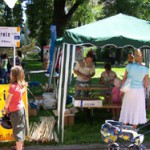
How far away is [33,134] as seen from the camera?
6699 millimetres

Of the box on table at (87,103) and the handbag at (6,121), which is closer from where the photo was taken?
the handbag at (6,121)

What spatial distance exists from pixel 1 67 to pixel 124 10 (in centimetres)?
2478

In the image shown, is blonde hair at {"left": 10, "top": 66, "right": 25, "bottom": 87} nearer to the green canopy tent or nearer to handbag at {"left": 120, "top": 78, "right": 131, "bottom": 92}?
the green canopy tent

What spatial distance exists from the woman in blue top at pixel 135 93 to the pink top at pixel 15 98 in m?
2.28

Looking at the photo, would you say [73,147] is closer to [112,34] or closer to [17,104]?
[17,104]

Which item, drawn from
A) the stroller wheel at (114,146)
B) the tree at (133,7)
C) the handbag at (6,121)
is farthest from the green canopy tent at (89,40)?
the tree at (133,7)

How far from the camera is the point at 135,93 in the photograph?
671cm

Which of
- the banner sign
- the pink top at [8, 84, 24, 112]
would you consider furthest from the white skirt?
the banner sign

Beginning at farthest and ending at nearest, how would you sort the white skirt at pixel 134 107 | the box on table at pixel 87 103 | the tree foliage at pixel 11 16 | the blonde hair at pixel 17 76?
the tree foliage at pixel 11 16
the box on table at pixel 87 103
the white skirt at pixel 134 107
the blonde hair at pixel 17 76

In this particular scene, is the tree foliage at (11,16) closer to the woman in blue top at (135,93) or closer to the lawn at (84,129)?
the lawn at (84,129)

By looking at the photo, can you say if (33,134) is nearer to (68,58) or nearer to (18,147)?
(18,147)

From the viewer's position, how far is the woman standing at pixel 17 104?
218 inches

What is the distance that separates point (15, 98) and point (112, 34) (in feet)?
8.62

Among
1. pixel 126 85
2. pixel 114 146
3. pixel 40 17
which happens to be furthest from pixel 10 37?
pixel 40 17
